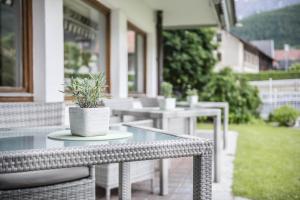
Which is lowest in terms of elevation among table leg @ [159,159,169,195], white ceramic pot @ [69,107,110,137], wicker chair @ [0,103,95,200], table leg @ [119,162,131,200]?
table leg @ [159,159,169,195]

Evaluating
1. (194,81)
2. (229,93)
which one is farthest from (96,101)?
(194,81)

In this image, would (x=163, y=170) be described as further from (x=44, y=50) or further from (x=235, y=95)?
(x=235, y=95)

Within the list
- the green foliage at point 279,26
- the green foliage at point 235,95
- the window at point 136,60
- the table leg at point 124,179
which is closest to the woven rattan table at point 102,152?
the table leg at point 124,179

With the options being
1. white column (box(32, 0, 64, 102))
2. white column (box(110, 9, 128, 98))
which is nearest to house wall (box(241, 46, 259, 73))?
white column (box(110, 9, 128, 98))

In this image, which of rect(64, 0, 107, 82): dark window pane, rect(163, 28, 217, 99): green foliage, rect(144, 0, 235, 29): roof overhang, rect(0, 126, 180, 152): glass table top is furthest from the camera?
rect(163, 28, 217, 99): green foliage

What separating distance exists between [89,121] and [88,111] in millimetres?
46

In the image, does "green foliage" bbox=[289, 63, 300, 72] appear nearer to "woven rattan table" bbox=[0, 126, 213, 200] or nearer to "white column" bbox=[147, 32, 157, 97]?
"woven rattan table" bbox=[0, 126, 213, 200]

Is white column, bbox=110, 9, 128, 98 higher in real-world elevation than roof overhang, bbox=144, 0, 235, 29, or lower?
lower

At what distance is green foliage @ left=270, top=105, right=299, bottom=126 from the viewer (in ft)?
24.9

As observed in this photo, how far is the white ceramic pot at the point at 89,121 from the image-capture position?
1473 mm

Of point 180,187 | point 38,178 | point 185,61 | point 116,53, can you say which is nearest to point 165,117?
point 180,187

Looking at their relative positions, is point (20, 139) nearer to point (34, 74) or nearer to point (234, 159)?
point (34, 74)

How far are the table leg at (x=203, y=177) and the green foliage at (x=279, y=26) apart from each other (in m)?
2.99

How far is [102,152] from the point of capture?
48.4 inches
